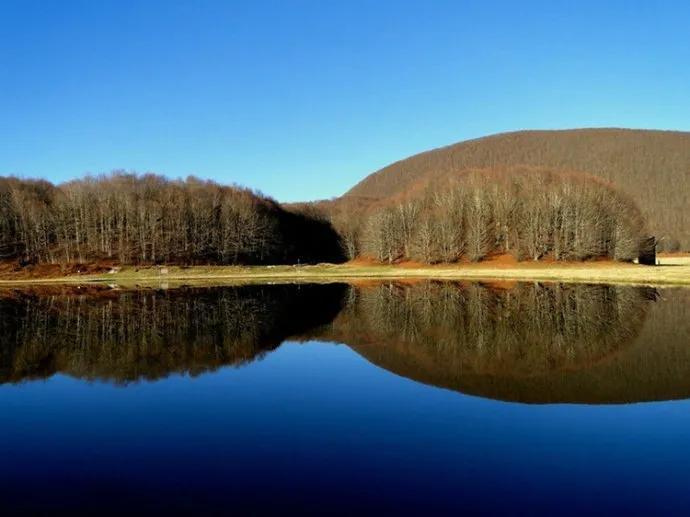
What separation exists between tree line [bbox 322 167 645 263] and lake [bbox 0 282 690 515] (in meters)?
53.8

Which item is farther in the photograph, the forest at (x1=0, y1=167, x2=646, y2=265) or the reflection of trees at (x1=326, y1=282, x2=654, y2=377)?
the forest at (x1=0, y1=167, x2=646, y2=265)

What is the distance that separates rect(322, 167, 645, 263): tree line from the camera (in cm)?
7519

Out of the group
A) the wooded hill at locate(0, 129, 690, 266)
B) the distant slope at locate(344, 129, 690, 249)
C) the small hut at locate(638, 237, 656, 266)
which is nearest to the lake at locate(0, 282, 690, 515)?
the wooded hill at locate(0, 129, 690, 266)

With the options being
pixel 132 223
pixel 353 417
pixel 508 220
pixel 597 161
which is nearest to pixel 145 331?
pixel 353 417

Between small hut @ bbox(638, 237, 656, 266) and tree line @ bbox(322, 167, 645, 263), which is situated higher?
tree line @ bbox(322, 167, 645, 263)

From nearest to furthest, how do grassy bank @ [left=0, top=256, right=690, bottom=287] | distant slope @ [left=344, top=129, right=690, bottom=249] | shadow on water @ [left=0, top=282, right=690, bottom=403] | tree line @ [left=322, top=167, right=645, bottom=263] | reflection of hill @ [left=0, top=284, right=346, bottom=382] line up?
shadow on water @ [left=0, top=282, right=690, bottom=403], reflection of hill @ [left=0, top=284, right=346, bottom=382], grassy bank @ [left=0, top=256, right=690, bottom=287], tree line @ [left=322, top=167, right=645, bottom=263], distant slope @ [left=344, top=129, right=690, bottom=249]

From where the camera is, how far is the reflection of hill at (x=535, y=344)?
13922 millimetres

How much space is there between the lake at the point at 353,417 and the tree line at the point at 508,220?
53.8 meters

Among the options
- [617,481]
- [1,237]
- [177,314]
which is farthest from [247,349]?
[1,237]

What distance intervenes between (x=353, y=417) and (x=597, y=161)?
177373 millimetres

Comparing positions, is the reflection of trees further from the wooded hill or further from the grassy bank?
the wooded hill

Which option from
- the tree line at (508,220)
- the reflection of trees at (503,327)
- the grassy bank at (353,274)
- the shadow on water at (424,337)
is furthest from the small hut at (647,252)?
the shadow on water at (424,337)

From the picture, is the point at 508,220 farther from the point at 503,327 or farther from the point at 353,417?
the point at 353,417

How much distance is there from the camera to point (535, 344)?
19281mm
